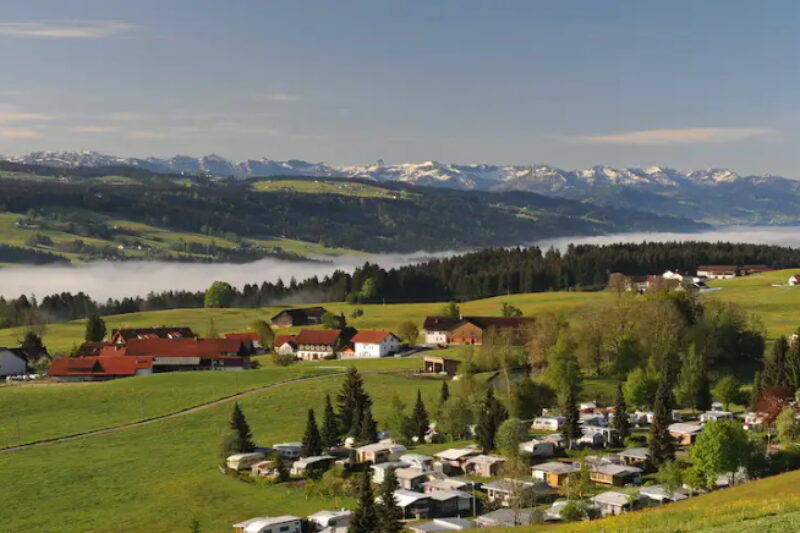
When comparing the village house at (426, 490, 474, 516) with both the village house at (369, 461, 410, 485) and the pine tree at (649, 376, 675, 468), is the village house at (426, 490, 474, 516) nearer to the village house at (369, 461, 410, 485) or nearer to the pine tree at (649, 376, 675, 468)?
the village house at (369, 461, 410, 485)

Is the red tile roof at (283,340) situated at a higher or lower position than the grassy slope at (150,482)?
higher

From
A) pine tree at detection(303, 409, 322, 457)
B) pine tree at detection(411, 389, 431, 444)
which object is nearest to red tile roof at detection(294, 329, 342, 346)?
pine tree at detection(411, 389, 431, 444)

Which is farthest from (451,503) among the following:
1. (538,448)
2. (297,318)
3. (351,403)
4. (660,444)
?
(297,318)

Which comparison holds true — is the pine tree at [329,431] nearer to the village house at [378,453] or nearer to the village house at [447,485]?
the village house at [378,453]

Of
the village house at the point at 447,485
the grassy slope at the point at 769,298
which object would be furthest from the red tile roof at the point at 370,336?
the village house at the point at 447,485

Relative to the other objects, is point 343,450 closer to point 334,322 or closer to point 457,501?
point 457,501

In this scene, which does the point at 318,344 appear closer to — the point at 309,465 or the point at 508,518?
the point at 309,465
